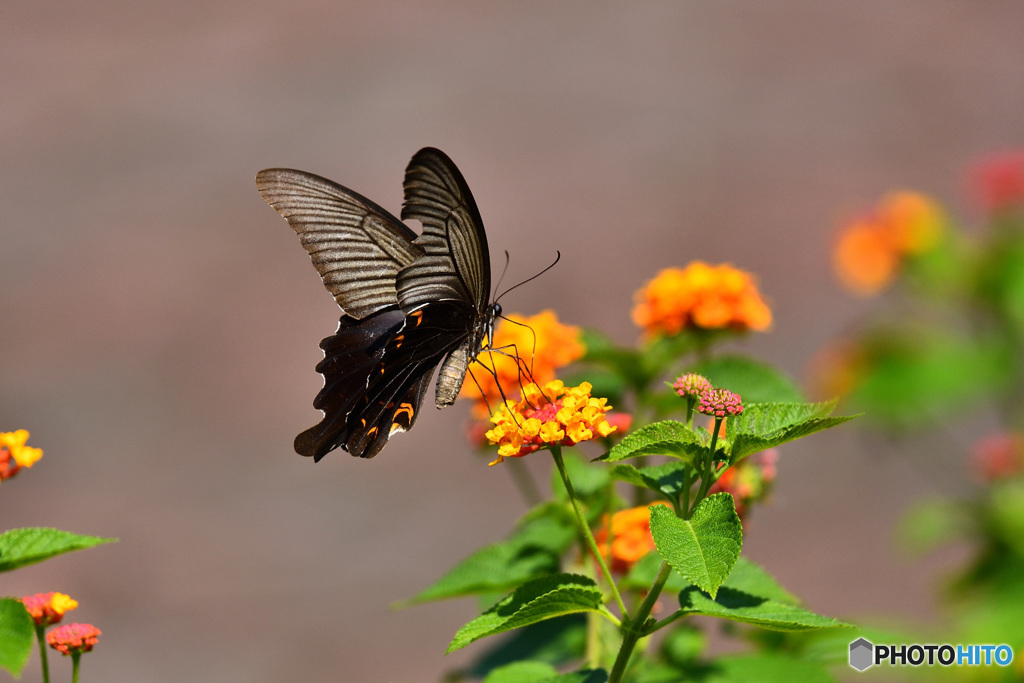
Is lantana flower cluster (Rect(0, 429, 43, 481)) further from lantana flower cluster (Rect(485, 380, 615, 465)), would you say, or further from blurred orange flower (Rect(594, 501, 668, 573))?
blurred orange flower (Rect(594, 501, 668, 573))

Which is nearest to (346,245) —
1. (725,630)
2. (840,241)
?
(725,630)

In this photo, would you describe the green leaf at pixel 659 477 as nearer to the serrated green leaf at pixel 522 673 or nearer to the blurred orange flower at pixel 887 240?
the serrated green leaf at pixel 522 673

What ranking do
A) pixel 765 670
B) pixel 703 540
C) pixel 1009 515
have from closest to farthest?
1. pixel 703 540
2. pixel 765 670
3. pixel 1009 515

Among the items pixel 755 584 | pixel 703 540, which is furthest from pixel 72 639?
pixel 755 584

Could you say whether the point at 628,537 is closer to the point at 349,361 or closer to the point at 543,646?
the point at 543,646

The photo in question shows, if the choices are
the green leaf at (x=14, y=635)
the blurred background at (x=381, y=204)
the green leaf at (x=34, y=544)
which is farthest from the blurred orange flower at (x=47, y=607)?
the blurred background at (x=381, y=204)

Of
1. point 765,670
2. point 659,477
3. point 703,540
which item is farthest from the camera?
point 765,670
